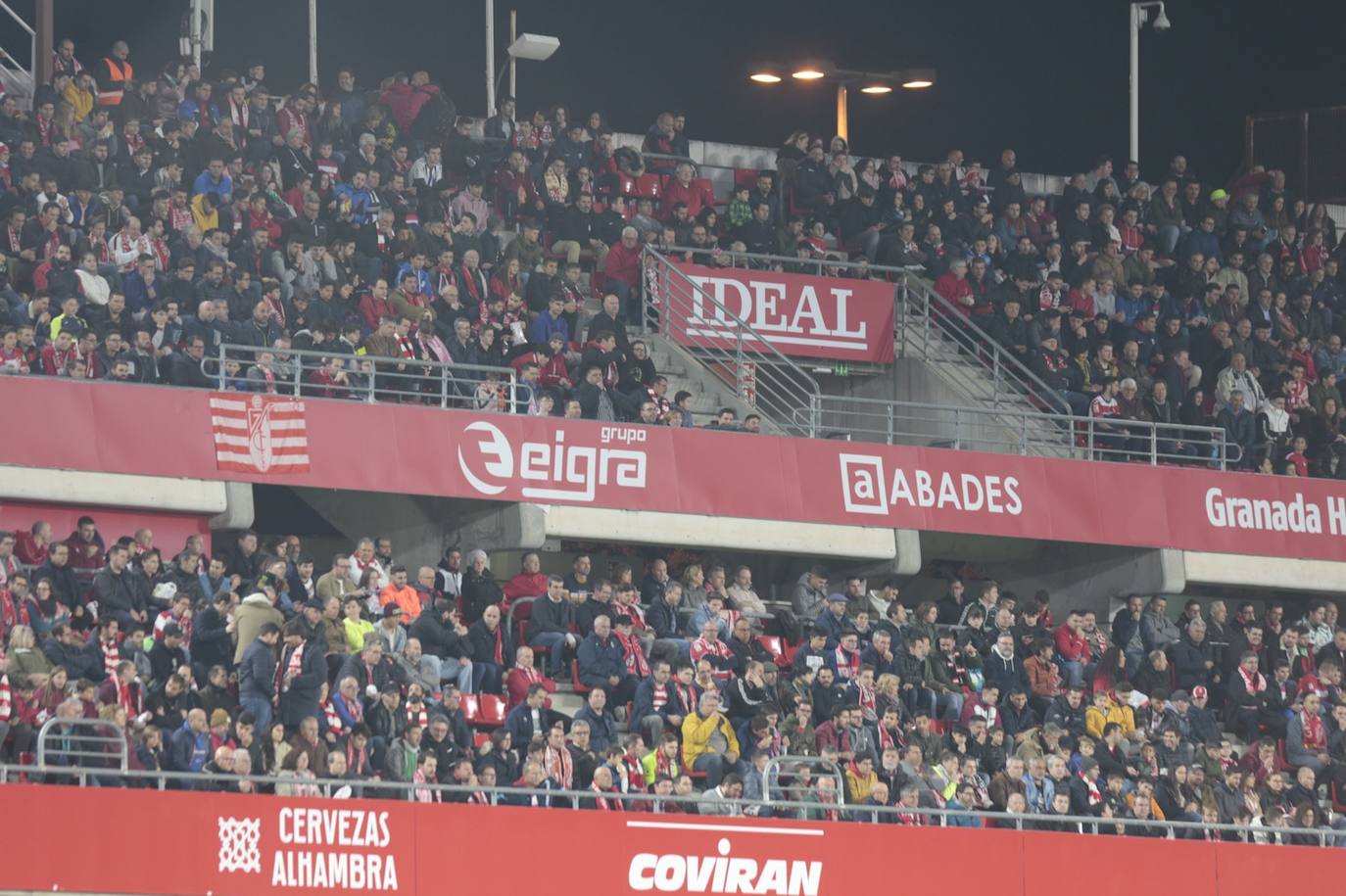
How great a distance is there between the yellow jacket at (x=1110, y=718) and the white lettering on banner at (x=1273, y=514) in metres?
4.16

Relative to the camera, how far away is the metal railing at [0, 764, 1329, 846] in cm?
1862

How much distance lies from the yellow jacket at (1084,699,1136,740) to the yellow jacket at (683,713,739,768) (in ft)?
12.6

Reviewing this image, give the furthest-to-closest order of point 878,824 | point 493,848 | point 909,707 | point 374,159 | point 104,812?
point 374,159, point 909,707, point 878,824, point 493,848, point 104,812

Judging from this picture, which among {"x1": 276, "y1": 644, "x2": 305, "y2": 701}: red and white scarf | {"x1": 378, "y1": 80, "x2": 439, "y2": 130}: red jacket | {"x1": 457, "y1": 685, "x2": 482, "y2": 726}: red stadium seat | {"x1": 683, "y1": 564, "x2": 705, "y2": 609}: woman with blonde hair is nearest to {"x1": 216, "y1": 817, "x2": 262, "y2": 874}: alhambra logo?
{"x1": 276, "y1": 644, "x2": 305, "y2": 701}: red and white scarf

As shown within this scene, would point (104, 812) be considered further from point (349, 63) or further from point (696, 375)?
point (349, 63)

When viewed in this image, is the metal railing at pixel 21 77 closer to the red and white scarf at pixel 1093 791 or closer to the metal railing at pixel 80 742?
the metal railing at pixel 80 742

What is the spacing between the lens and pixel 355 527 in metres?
25.3

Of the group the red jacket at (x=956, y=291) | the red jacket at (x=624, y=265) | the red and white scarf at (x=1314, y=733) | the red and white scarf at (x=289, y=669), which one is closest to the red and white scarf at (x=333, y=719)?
the red and white scarf at (x=289, y=669)

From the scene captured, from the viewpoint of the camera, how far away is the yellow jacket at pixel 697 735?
21609mm

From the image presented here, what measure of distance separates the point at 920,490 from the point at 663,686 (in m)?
5.38

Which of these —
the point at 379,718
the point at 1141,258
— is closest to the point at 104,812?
the point at 379,718

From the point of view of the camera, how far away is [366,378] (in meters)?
25.1

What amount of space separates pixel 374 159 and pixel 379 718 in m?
8.23

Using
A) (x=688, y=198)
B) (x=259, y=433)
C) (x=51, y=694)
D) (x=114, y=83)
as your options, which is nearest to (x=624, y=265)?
(x=688, y=198)
